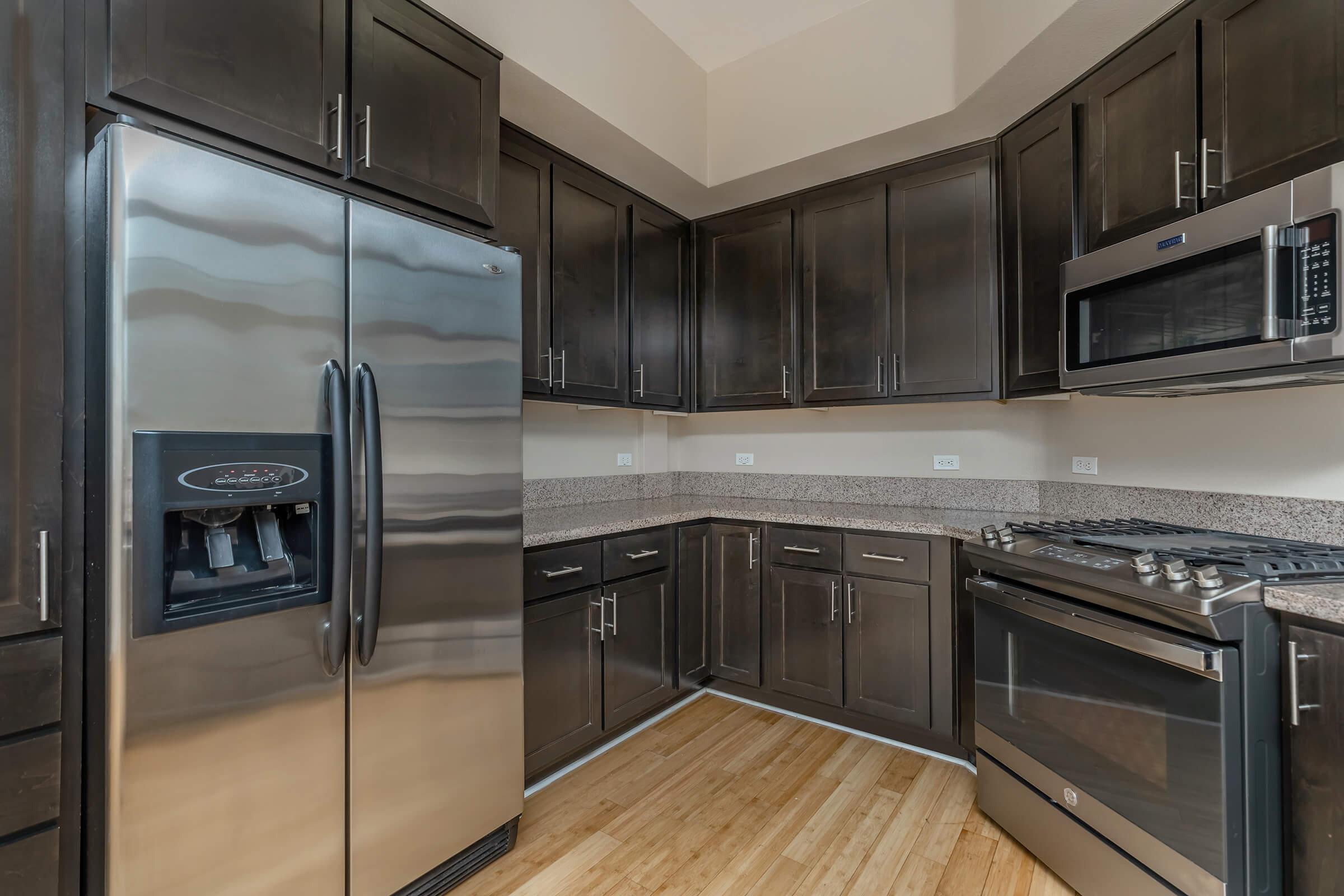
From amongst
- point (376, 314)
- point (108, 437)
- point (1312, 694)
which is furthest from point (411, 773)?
point (1312, 694)

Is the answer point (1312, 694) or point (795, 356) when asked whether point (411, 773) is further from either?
point (795, 356)

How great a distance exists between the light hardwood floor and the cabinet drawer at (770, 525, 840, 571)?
2.45 feet

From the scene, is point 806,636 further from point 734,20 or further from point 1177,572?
point 734,20

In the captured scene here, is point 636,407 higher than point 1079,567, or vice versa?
point 636,407

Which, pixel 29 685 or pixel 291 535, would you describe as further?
pixel 291 535

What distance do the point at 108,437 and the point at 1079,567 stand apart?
86.7 inches

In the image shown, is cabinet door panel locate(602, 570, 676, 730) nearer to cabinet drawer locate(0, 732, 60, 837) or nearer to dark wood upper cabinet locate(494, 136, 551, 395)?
dark wood upper cabinet locate(494, 136, 551, 395)

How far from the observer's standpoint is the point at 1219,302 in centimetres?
162

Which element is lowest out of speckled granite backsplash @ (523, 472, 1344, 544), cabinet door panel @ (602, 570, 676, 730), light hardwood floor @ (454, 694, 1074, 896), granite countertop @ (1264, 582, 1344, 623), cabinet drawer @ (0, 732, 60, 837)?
light hardwood floor @ (454, 694, 1074, 896)

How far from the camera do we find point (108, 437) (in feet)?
3.69

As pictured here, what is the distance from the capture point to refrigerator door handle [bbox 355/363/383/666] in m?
→ 1.46

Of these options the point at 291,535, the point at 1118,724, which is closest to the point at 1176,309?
the point at 1118,724

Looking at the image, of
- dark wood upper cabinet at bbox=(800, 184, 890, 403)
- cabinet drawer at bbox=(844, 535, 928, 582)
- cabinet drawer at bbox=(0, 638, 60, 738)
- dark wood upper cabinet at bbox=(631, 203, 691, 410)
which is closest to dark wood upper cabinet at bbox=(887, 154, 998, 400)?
dark wood upper cabinet at bbox=(800, 184, 890, 403)

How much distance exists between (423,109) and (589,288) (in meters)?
1.07
